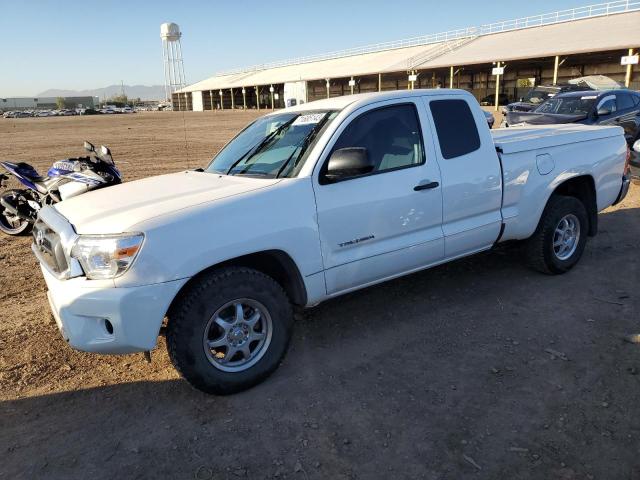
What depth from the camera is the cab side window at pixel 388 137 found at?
396 cm

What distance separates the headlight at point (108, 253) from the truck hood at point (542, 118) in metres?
11.7

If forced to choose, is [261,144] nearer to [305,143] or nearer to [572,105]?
[305,143]

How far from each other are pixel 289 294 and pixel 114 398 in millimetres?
1386

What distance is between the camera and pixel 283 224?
347cm

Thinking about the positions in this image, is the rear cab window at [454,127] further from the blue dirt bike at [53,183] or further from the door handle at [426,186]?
the blue dirt bike at [53,183]

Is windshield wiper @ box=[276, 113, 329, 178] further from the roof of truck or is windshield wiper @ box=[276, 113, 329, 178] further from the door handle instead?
Result: the door handle

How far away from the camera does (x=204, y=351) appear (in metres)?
3.30

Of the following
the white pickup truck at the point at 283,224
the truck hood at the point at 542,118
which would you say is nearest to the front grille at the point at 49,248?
the white pickup truck at the point at 283,224

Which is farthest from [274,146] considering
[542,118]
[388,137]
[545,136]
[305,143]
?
[542,118]

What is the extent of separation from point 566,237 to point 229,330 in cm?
383

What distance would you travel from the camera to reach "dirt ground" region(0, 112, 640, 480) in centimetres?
284

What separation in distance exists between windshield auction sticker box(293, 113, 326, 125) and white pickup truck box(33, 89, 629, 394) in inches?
0.7

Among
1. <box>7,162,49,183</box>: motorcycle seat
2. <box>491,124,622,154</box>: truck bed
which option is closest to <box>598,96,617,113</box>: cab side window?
<box>491,124,622,154</box>: truck bed

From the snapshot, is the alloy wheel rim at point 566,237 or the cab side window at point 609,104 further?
the cab side window at point 609,104
